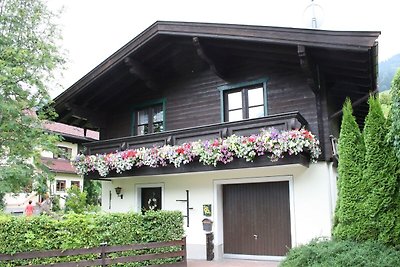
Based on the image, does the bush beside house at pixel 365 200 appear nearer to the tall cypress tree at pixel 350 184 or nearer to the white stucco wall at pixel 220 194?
the tall cypress tree at pixel 350 184

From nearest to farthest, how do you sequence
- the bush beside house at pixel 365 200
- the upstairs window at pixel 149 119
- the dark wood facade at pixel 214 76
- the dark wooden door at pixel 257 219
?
the bush beside house at pixel 365 200, the dark wood facade at pixel 214 76, the dark wooden door at pixel 257 219, the upstairs window at pixel 149 119

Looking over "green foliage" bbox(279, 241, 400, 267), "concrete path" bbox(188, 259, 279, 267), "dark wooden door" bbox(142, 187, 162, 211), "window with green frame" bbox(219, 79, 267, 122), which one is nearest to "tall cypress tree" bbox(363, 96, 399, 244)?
"green foliage" bbox(279, 241, 400, 267)

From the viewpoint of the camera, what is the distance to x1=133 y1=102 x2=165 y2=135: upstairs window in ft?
38.9

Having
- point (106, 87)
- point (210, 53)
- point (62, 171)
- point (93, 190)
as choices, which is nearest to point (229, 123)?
point (210, 53)

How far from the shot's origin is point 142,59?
1135cm

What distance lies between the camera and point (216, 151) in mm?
8906

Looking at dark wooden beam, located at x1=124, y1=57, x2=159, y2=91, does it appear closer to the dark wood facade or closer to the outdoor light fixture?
the dark wood facade

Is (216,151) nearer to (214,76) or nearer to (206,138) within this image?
(206,138)

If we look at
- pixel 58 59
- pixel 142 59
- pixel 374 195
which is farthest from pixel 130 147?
pixel 374 195

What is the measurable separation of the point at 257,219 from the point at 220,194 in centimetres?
122

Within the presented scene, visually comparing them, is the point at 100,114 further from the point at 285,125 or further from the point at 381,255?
the point at 381,255

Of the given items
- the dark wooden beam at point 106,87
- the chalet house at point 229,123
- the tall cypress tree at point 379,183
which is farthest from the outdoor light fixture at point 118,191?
the tall cypress tree at point 379,183

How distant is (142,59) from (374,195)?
7.41 meters

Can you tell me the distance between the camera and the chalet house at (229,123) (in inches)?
340
